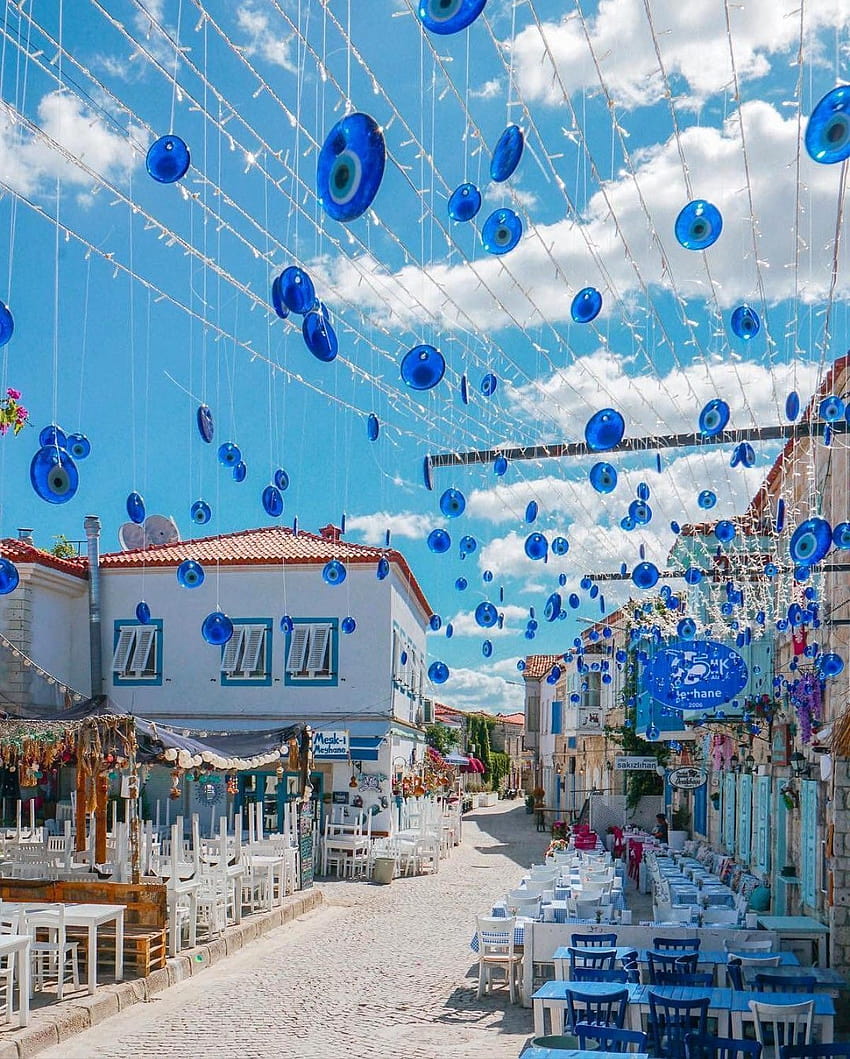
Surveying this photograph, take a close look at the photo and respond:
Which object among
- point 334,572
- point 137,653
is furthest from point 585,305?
point 137,653

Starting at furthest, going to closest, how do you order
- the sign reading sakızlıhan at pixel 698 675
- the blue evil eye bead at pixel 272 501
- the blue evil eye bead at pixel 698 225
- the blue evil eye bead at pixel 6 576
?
the sign reading sakızlıhan at pixel 698 675 < the blue evil eye bead at pixel 272 501 < the blue evil eye bead at pixel 6 576 < the blue evil eye bead at pixel 698 225

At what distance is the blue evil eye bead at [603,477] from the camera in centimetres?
1162

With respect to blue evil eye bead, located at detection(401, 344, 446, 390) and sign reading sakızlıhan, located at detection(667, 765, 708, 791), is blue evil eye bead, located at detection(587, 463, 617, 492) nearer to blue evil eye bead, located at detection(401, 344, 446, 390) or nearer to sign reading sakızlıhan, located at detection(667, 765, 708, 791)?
blue evil eye bead, located at detection(401, 344, 446, 390)

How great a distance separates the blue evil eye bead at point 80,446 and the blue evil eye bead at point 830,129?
6.93m

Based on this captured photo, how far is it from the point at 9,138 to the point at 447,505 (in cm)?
652

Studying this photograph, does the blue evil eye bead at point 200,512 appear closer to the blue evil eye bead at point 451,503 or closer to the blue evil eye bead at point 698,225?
the blue evil eye bead at point 451,503

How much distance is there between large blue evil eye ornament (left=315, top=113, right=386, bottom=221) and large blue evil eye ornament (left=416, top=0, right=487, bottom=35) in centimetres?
54

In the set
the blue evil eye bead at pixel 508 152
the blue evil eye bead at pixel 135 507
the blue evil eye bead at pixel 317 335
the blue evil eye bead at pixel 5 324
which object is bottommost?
the blue evil eye bead at pixel 135 507

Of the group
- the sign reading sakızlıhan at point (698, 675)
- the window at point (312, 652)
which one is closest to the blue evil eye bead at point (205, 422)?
the sign reading sakızlıhan at point (698, 675)

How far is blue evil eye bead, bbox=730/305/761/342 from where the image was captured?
25.8ft

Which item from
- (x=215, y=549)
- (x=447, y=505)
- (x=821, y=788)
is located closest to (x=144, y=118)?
(x=447, y=505)

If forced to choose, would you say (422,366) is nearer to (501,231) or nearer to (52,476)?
(501,231)

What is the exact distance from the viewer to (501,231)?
258 inches

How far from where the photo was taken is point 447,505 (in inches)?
481
